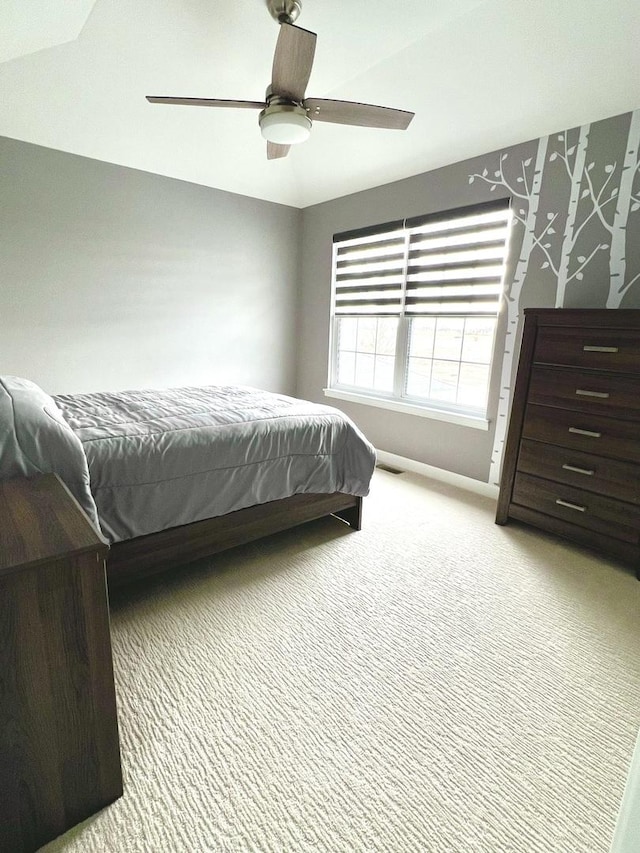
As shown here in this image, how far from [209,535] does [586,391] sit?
208cm

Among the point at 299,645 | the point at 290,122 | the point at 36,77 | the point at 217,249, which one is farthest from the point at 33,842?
the point at 217,249

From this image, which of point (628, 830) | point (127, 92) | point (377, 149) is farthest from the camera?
point (377, 149)

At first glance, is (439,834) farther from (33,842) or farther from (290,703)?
(33,842)

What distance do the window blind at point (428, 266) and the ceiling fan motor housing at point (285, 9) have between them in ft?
5.14

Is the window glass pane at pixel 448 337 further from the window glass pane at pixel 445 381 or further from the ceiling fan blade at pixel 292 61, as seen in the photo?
the ceiling fan blade at pixel 292 61

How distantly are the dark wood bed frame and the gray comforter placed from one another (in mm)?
64

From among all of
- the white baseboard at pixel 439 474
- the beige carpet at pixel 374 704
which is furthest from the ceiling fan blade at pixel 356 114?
the white baseboard at pixel 439 474

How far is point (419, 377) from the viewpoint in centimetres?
361

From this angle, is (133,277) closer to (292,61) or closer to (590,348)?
(292,61)

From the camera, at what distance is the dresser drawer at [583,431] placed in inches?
82.3

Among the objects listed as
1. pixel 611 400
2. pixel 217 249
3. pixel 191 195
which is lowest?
pixel 611 400

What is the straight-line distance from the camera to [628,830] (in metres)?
0.74

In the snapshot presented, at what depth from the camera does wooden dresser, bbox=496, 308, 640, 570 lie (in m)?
2.09

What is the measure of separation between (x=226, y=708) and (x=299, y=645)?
361mm
